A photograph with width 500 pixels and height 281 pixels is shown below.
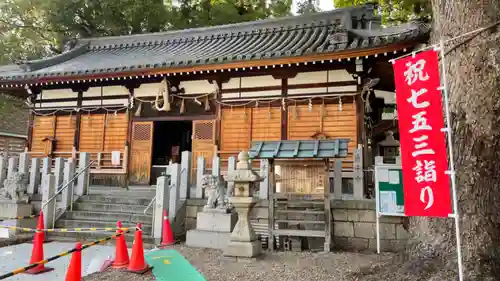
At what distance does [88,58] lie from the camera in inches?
645

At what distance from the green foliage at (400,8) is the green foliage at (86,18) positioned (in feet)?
34.9

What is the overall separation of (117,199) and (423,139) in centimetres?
782

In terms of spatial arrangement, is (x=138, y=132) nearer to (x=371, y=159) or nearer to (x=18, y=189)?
(x=18, y=189)

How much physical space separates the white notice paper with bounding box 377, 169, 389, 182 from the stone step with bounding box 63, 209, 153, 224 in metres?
5.34

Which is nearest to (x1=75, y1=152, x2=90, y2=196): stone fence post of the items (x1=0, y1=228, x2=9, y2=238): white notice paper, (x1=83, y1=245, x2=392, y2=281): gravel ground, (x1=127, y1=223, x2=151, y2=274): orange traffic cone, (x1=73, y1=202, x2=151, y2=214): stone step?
(x1=73, y1=202, x2=151, y2=214): stone step

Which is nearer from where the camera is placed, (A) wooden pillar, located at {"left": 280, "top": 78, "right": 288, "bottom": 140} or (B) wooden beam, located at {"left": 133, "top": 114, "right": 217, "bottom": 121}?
(A) wooden pillar, located at {"left": 280, "top": 78, "right": 288, "bottom": 140}

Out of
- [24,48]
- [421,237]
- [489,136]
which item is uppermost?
[24,48]

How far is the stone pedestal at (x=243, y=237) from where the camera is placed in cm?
644

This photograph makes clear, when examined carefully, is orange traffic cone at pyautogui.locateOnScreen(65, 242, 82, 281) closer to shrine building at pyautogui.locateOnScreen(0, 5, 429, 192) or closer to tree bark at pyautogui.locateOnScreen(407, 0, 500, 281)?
tree bark at pyautogui.locateOnScreen(407, 0, 500, 281)

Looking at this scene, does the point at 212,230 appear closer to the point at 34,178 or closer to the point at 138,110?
the point at 34,178

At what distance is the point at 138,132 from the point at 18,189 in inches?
172

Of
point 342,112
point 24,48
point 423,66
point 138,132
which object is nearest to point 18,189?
point 138,132

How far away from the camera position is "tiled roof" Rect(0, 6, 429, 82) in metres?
9.90

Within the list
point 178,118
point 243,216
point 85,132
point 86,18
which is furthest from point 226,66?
point 86,18
